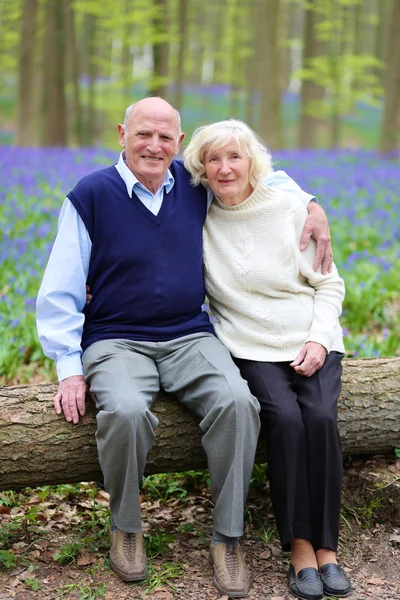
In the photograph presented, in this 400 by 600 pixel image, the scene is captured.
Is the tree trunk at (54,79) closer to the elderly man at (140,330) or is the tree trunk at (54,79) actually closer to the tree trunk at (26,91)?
the tree trunk at (26,91)

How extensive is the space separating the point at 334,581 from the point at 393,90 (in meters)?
11.6

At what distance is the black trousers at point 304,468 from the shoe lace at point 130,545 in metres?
0.64

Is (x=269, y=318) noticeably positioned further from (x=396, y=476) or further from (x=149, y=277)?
(x=396, y=476)

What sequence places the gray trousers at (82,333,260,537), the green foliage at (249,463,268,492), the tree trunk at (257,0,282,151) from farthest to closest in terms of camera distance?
the tree trunk at (257,0,282,151)
the green foliage at (249,463,268,492)
the gray trousers at (82,333,260,537)

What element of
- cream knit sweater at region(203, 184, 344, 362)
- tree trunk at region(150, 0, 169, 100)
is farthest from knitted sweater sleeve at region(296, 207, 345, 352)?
tree trunk at region(150, 0, 169, 100)

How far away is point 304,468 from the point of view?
3.05 m

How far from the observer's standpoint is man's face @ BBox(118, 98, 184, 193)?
325cm

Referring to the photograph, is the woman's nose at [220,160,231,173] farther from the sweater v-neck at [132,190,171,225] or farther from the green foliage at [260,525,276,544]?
the green foliage at [260,525,276,544]

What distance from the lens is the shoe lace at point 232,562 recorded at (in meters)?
2.99

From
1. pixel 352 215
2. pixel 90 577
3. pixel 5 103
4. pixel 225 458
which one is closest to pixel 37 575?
pixel 90 577

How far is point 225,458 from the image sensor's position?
2930 millimetres

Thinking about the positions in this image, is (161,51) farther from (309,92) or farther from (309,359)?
(309,359)

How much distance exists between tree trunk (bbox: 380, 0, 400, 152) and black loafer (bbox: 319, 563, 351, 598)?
11355 mm

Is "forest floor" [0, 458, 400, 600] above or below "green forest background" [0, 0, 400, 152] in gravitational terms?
below
